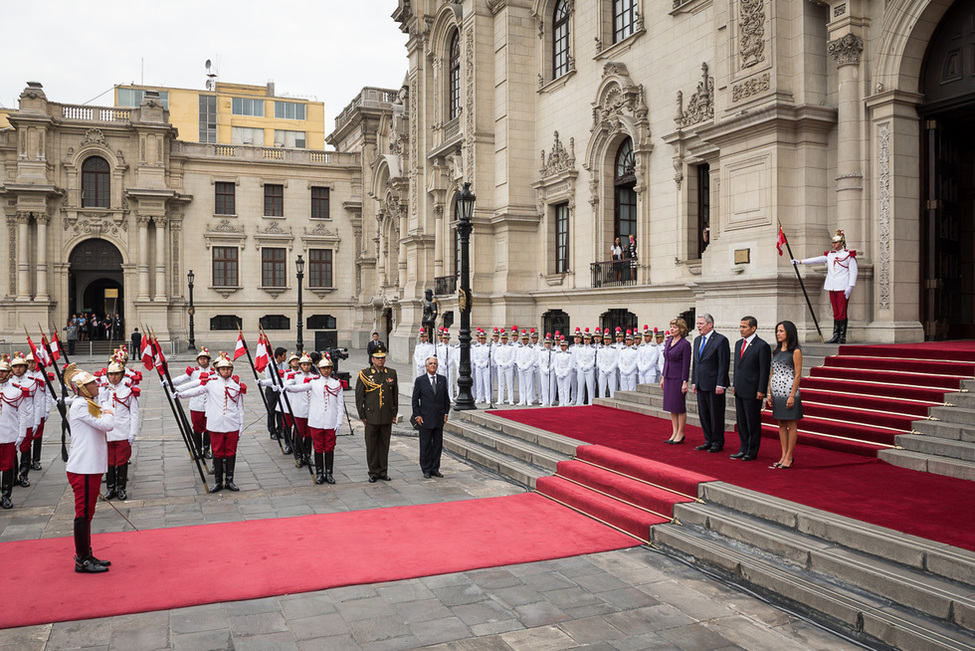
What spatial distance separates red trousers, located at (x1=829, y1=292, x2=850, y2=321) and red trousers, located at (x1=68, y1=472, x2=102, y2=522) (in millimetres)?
10774

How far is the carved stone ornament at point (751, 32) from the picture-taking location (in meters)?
13.3

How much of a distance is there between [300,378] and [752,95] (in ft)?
30.6

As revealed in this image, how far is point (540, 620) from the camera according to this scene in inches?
227

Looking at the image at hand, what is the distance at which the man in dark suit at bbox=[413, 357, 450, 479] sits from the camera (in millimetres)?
10773

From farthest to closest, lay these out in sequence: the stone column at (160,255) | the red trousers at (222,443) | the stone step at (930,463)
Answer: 1. the stone column at (160,255)
2. the red trousers at (222,443)
3. the stone step at (930,463)

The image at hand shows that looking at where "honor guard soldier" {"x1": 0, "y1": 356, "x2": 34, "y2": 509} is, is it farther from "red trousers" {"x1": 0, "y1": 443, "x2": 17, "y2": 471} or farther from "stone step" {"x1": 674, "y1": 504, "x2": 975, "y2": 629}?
"stone step" {"x1": 674, "y1": 504, "x2": 975, "y2": 629}

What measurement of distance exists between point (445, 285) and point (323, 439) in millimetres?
19060

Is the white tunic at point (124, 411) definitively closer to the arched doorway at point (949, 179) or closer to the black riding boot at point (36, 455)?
the black riding boot at point (36, 455)

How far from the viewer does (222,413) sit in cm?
984

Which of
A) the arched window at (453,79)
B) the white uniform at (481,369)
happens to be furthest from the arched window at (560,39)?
the white uniform at (481,369)

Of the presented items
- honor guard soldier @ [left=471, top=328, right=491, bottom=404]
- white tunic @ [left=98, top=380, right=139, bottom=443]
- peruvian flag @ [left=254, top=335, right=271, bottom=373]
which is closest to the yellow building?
honor guard soldier @ [left=471, top=328, right=491, bottom=404]

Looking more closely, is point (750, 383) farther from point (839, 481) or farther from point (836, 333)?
point (836, 333)

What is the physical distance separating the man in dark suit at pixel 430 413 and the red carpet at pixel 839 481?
6.65 feet

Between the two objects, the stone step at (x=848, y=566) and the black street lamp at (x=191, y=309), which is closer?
the stone step at (x=848, y=566)
